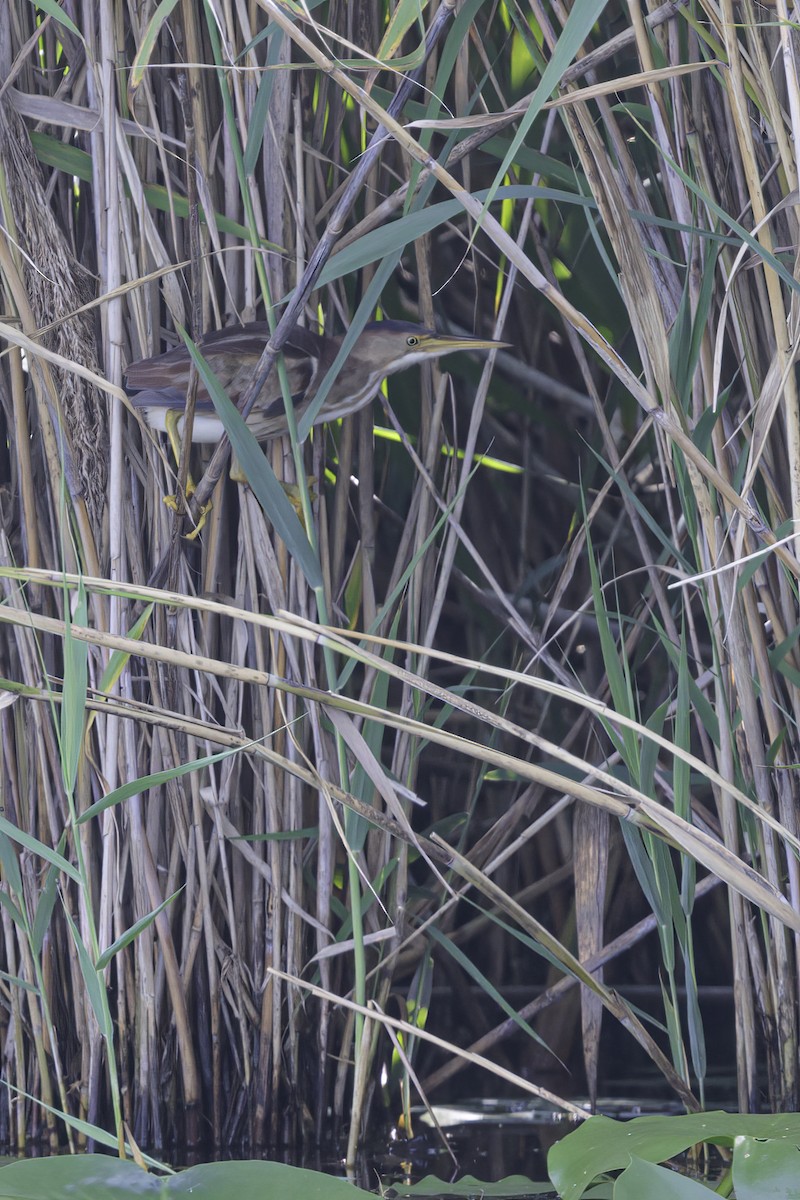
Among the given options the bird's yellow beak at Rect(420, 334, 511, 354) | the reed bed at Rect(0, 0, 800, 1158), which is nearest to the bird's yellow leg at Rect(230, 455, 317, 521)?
the reed bed at Rect(0, 0, 800, 1158)

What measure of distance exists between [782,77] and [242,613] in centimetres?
76

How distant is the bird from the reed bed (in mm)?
46

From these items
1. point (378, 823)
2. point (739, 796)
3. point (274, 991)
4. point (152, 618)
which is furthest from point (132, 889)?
point (739, 796)

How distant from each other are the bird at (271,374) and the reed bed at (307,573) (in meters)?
0.05

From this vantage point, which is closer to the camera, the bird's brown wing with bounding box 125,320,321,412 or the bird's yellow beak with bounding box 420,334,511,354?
the bird's brown wing with bounding box 125,320,321,412

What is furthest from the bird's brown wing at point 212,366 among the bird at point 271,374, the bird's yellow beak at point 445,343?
the bird's yellow beak at point 445,343

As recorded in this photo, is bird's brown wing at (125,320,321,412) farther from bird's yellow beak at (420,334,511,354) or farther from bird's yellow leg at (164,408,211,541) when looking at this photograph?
bird's yellow beak at (420,334,511,354)

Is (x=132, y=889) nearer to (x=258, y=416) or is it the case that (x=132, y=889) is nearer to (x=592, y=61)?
(x=258, y=416)

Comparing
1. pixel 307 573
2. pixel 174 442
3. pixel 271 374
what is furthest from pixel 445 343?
pixel 307 573

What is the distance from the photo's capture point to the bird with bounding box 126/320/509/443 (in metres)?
1.22

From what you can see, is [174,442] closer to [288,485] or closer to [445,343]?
[288,485]

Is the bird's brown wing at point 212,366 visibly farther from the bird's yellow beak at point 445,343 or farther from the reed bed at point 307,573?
the bird's yellow beak at point 445,343

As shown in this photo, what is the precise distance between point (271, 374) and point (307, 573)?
0.34 m

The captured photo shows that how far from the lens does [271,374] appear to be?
1.26 metres
